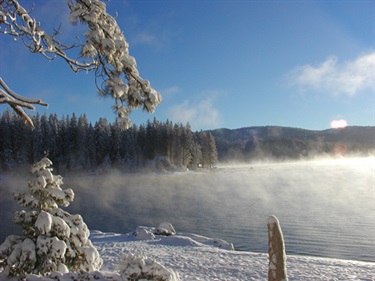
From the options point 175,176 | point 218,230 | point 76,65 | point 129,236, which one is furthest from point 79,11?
point 175,176

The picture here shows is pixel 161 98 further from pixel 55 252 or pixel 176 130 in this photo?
pixel 176 130

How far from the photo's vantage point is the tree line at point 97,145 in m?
79.9

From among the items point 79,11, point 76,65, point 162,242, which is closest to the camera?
point 79,11

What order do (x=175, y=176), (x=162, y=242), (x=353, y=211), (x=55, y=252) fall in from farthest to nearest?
(x=175, y=176) → (x=353, y=211) → (x=162, y=242) → (x=55, y=252)

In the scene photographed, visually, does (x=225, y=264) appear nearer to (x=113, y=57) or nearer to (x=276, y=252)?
(x=276, y=252)

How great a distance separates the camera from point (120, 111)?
6973 mm

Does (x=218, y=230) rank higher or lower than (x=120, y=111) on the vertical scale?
lower

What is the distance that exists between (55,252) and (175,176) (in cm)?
8163

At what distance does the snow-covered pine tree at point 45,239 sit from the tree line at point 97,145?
64.2m

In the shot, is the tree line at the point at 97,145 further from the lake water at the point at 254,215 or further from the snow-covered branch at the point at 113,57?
the snow-covered branch at the point at 113,57

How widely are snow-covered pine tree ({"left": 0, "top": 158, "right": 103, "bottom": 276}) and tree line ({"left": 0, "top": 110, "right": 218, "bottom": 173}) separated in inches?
2526

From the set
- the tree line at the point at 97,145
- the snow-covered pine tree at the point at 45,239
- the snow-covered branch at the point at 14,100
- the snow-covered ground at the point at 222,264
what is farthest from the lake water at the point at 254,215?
the tree line at the point at 97,145

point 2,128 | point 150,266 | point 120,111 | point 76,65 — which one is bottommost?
point 150,266

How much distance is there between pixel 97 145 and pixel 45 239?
83542 millimetres
